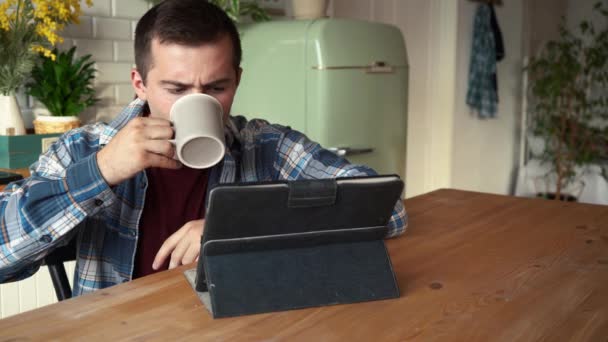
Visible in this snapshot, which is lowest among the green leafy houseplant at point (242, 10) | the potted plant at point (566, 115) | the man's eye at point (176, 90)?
the potted plant at point (566, 115)

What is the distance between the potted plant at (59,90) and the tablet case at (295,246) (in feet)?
4.80

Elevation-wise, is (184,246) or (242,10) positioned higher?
(242,10)

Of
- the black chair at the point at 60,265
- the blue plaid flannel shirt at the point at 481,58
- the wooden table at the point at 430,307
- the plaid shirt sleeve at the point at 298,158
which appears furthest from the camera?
the blue plaid flannel shirt at the point at 481,58

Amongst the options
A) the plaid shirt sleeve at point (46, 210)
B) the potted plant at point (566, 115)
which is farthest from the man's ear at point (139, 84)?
the potted plant at point (566, 115)

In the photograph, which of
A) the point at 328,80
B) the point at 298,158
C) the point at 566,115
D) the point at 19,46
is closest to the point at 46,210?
the point at 298,158

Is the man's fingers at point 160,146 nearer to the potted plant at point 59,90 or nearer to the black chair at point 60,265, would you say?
the black chair at point 60,265

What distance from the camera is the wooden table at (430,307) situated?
76 centimetres

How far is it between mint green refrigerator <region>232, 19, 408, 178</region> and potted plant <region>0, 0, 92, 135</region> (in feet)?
2.89

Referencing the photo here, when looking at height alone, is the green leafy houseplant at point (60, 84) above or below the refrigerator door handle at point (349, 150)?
above

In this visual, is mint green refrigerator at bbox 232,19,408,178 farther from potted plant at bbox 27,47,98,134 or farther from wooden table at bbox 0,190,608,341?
wooden table at bbox 0,190,608,341

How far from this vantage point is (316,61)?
2623 millimetres

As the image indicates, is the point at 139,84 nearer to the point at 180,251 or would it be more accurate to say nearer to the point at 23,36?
the point at 180,251

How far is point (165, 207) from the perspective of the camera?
1.34m

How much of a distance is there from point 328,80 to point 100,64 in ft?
2.86
